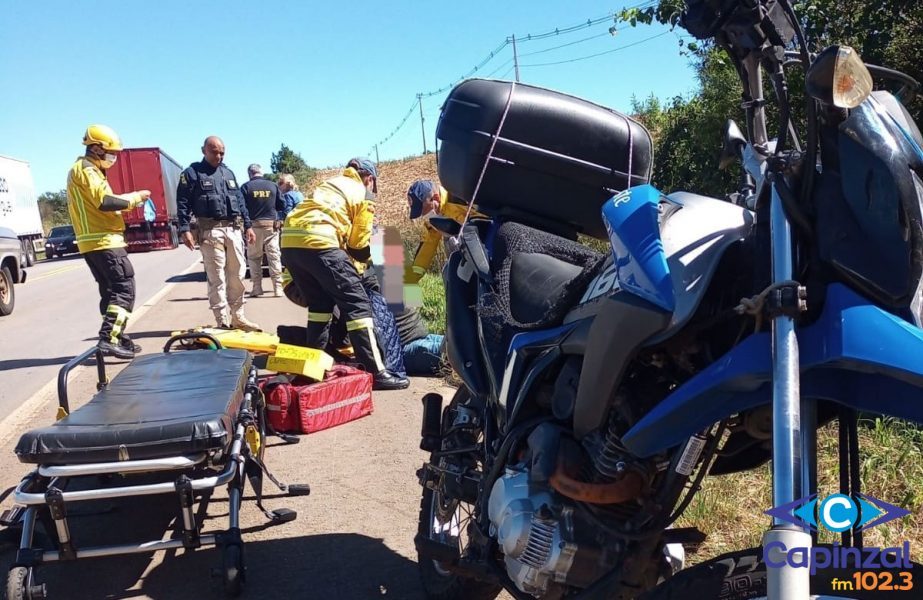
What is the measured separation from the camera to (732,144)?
209cm

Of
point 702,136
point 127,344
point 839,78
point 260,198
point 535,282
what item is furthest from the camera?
point 260,198

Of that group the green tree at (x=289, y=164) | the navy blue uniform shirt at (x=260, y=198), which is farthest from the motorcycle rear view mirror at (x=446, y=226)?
the green tree at (x=289, y=164)

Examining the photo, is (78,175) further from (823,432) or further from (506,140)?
(823,432)

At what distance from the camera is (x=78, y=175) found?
7.49 metres

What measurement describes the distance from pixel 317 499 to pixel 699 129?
853cm

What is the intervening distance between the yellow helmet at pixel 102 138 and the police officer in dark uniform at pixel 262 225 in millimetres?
4238

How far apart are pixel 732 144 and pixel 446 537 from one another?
1.91 metres

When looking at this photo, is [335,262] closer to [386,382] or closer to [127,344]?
[386,382]

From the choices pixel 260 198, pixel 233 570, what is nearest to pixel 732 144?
pixel 233 570

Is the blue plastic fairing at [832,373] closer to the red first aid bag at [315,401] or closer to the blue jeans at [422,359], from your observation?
the red first aid bag at [315,401]

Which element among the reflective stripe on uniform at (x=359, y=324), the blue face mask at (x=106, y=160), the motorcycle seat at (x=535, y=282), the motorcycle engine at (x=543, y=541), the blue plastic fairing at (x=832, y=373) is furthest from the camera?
the blue face mask at (x=106, y=160)

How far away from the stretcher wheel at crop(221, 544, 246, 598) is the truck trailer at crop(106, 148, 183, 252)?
23.8m

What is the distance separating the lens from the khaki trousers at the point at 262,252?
482 inches

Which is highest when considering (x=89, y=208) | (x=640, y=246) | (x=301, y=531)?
(x=89, y=208)
